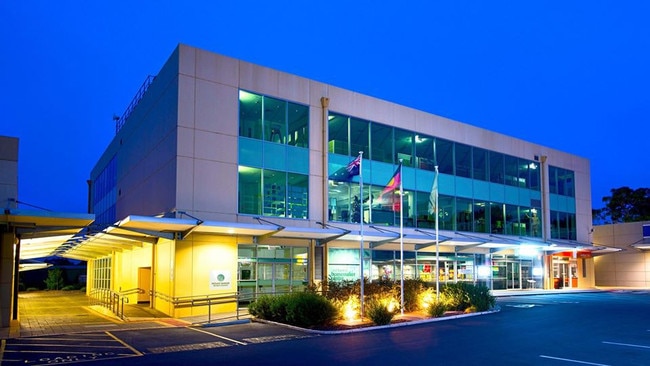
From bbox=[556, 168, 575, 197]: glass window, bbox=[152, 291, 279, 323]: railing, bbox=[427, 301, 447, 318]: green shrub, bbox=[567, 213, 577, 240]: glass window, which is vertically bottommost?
bbox=[427, 301, 447, 318]: green shrub

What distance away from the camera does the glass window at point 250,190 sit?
24234mm

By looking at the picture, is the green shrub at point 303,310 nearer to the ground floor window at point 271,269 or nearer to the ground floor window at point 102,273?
the ground floor window at point 271,269

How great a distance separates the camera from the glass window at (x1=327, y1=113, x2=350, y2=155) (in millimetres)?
28062

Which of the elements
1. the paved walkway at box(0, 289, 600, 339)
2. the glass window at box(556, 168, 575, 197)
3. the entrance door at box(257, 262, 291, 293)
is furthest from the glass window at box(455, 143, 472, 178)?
the paved walkway at box(0, 289, 600, 339)

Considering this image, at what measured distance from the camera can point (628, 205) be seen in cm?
7431

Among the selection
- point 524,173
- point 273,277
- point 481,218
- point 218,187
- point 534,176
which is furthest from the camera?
point 534,176

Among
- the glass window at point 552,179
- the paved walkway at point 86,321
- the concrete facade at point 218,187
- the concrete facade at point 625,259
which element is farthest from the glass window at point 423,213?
the concrete facade at point 625,259

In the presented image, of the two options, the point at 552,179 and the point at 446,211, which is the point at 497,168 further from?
the point at 552,179

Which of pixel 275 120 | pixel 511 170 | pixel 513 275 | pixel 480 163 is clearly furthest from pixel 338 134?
pixel 513 275

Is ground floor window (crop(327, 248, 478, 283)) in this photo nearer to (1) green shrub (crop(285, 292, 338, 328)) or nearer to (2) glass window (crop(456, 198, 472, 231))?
(2) glass window (crop(456, 198, 472, 231))

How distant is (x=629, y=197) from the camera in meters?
74.0

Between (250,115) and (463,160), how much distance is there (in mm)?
15704

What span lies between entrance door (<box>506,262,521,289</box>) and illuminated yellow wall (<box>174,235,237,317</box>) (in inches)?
868

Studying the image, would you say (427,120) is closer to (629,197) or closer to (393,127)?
(393,127)
